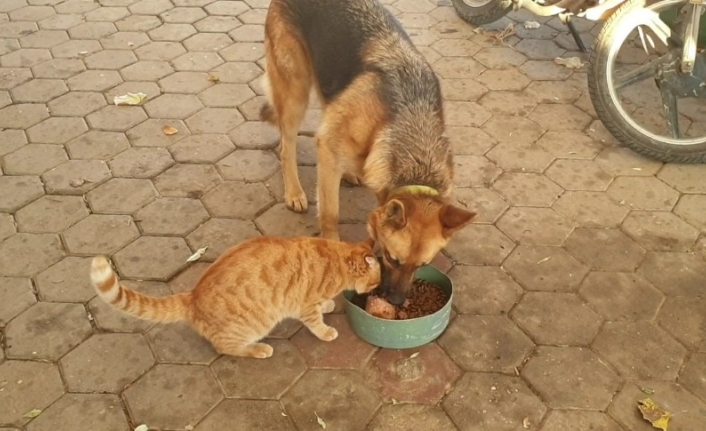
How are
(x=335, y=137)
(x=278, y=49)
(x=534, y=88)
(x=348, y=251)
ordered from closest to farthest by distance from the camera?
(x=348, y=251) → (x=335, y=137) → (x=278, y=49) → (x=534, y=88)

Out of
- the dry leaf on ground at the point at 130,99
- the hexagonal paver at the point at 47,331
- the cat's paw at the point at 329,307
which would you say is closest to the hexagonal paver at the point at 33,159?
the dry leaf on ground at the point at 130,99

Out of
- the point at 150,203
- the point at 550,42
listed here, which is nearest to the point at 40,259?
the point at 150,203

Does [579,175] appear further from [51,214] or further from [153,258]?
[51,214]

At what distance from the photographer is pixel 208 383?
3.71 metres

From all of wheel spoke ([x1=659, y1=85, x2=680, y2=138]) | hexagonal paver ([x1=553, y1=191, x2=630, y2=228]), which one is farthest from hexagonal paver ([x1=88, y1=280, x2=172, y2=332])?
wheel spoke ([x1=659, y1=85, x2=680, y2=138])

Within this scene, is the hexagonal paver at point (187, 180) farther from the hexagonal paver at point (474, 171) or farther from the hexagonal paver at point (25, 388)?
the hexagonal paver at point (474, 171)

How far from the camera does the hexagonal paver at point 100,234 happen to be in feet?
15.1

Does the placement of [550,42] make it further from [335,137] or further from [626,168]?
[335,137]

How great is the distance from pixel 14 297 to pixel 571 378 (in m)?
3.60

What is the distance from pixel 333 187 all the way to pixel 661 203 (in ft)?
8.94

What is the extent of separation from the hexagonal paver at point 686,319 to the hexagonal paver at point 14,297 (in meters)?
4.17

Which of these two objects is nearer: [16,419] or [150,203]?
[16,419]

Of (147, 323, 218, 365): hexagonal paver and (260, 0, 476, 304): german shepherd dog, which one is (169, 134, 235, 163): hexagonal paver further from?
(147, 323, 218, 365): hexagonal paver

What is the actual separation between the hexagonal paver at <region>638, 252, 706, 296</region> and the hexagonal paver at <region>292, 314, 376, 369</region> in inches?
83.0
